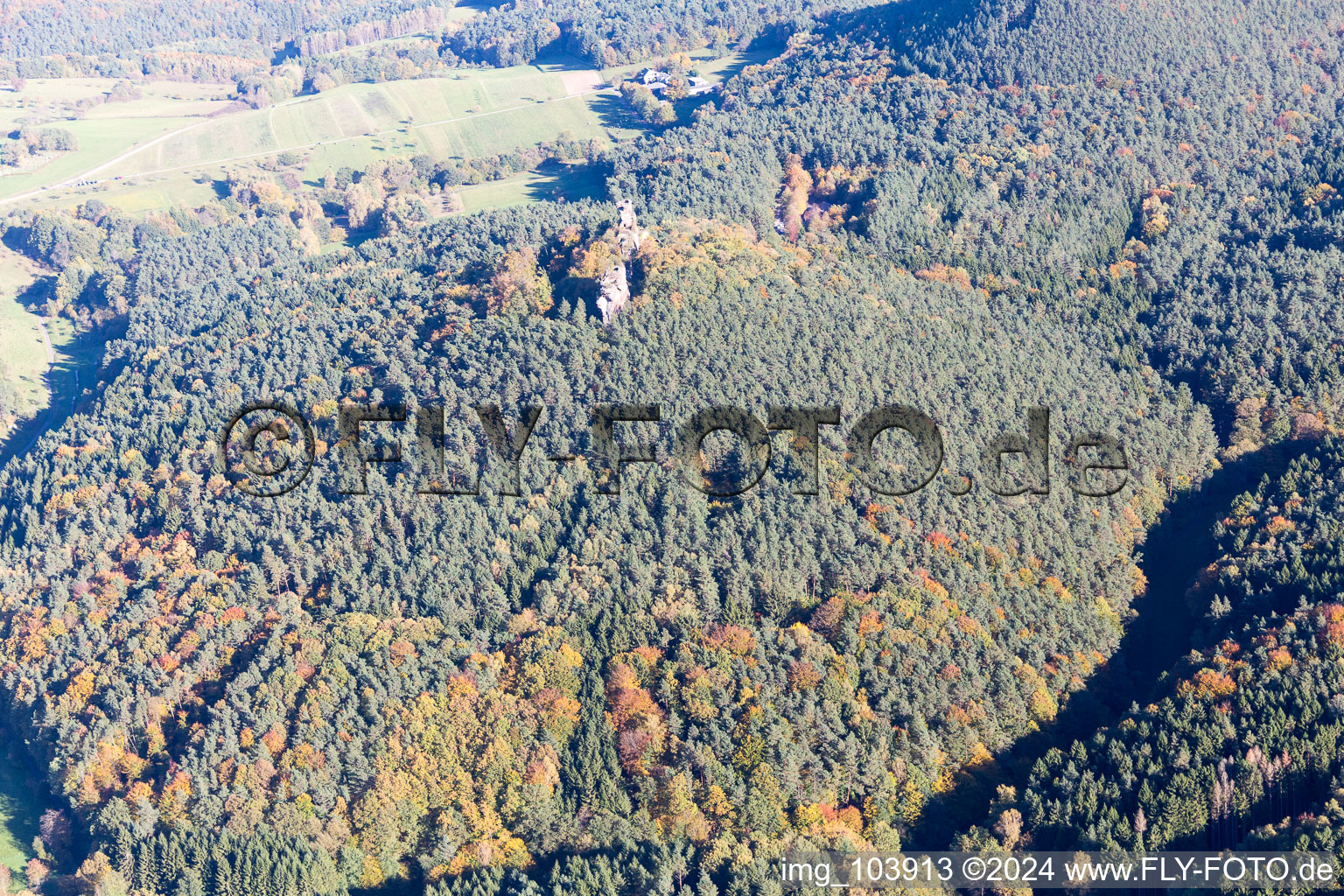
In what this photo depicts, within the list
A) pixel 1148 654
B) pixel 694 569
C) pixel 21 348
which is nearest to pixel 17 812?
pixel 694 569

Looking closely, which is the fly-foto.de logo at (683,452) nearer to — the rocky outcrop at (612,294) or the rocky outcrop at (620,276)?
the rocky outcrop at (612,294)

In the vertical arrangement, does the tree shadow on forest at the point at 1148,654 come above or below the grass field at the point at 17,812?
above

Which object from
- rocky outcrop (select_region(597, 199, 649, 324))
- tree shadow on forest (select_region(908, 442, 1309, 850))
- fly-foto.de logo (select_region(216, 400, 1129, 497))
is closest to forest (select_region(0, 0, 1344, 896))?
tree shadow on forest (select_region(908, 442, 1309, 850))

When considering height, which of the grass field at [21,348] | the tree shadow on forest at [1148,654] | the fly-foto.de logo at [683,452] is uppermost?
the grass field at [21,348]

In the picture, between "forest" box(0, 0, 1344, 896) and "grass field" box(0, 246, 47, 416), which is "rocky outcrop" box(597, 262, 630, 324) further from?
"grass field" box(0, 246, 47, 416)

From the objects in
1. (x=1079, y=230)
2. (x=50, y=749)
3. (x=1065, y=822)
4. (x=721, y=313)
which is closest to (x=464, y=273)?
(x=721, y=313)

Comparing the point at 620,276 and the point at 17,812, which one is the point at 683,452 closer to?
the point at 620,276

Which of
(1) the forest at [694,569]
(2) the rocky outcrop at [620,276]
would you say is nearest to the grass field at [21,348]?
(1) the forest at [694,569]
